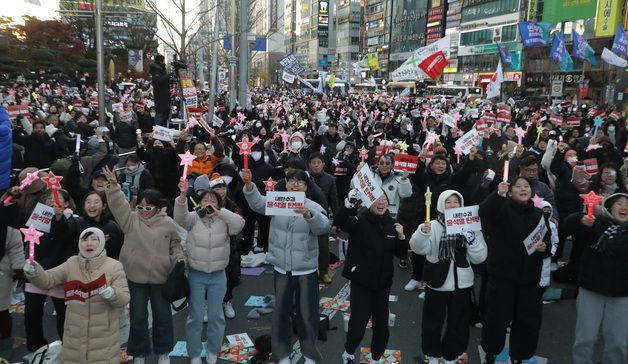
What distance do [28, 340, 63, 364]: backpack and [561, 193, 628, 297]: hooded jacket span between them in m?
4.68

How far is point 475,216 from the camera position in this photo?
14.0ft

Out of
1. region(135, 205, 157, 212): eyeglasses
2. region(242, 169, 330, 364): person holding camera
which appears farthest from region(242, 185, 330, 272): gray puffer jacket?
region(135, 205, 157, 212): eyeglasses

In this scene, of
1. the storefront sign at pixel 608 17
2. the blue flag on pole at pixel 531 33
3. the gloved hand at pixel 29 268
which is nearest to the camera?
the gloved hand at pixel 29 268

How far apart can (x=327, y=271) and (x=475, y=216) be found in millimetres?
3100

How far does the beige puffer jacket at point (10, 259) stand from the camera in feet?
15.0

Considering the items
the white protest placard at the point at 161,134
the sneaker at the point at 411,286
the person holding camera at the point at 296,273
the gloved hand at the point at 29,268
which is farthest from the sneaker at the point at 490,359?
the white protest placard at the point at 161,134

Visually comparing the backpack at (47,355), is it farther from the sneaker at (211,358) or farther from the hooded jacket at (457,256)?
the hooded jacket at (457,256)

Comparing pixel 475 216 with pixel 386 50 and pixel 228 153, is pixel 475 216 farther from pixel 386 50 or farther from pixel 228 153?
pixel 386 50

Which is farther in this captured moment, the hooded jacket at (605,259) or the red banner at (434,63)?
the red banner at (434,63)

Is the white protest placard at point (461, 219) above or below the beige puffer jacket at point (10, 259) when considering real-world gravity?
above

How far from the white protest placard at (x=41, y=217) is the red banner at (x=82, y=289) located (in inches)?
24.6

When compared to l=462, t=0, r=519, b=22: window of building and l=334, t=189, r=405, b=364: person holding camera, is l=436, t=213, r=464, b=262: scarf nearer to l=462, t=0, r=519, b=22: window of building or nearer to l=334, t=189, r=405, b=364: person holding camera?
l=334, t=189, r=405, b=364: person holding camera

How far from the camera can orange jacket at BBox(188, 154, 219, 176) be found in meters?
7.11

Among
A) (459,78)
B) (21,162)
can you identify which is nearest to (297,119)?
(21,162)
